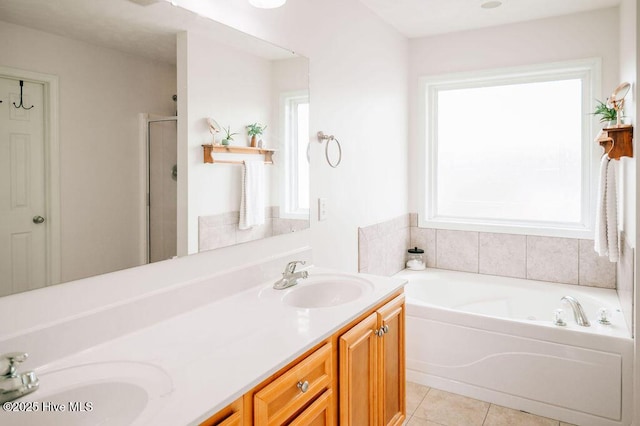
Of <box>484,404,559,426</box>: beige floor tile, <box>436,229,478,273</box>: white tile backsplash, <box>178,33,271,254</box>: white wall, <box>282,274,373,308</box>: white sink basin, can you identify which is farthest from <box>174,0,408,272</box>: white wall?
<box>484,404,559,426</box>: beige floor tile

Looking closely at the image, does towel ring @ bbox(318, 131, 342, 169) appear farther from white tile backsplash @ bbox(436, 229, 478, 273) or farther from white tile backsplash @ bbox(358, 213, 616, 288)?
white tile backsplash @ bbox(436, 229, 478, 273)

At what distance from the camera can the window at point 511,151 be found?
334 cm

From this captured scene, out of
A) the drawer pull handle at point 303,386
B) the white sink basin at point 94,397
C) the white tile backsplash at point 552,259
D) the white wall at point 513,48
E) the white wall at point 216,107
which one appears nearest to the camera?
the white sink basin at point 94,397

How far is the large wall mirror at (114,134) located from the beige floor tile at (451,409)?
1616 millimetres

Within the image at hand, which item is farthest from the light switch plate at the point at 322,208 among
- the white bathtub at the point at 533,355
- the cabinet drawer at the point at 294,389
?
the cabinet drawer at the point at 294,389

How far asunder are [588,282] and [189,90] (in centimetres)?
315

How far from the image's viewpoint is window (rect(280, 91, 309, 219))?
222 cm

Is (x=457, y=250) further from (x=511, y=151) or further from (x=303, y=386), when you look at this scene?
(x=303, y=386)

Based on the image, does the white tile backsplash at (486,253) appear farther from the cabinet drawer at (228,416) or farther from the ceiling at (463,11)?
the cabinet drawer at (228,416)

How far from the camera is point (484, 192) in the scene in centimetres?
376

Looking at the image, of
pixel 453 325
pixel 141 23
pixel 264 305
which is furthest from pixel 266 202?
pixel 453 325

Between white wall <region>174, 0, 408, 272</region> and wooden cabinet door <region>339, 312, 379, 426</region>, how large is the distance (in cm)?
64

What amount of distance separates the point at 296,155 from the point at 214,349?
1.24 metres

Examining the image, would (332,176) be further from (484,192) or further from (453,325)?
(484,192)
